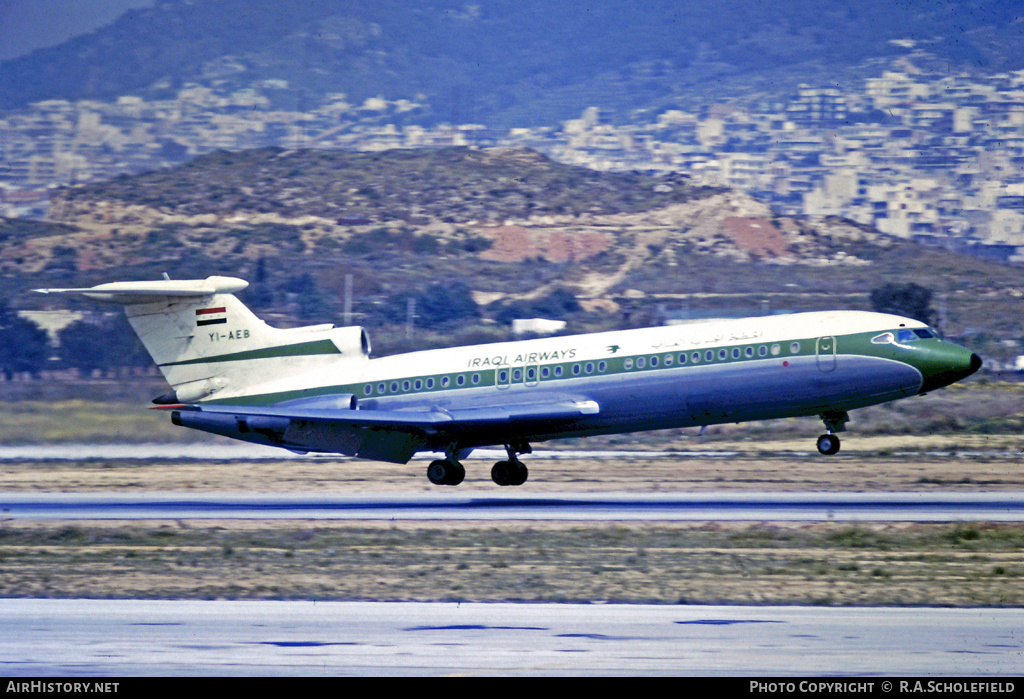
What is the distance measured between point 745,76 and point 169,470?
81441 mm

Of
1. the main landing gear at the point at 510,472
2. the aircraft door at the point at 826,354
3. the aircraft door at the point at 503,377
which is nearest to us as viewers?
the aircraft door at the point at 826,354

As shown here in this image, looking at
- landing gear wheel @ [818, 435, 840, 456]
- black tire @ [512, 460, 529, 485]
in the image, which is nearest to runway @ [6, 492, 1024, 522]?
landing gear wheel @ [818, 435, 840, 456]

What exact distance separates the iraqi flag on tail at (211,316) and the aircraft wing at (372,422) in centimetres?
245

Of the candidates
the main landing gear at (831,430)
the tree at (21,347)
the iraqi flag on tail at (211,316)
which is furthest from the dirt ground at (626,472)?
the tree at (21,347)

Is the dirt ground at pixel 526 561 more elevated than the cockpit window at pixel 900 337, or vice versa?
the cockpit window at pixel 900 337

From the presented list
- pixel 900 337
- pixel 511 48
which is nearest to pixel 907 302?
pixel 900 337

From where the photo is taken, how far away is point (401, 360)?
31.5 meters

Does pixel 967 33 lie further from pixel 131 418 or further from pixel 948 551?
pixel 948 551

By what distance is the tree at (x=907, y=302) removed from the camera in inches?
2488

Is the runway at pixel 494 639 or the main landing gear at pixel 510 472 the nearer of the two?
the runway at pixel 494 639

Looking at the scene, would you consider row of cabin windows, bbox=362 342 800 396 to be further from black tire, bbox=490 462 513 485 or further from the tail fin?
black tire, bbox=490 462 513 485

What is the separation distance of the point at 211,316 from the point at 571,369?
9.81m

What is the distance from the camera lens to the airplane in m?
28.2

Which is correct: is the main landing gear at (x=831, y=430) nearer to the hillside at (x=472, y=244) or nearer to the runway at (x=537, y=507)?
the runway at (x=537, y=507)
